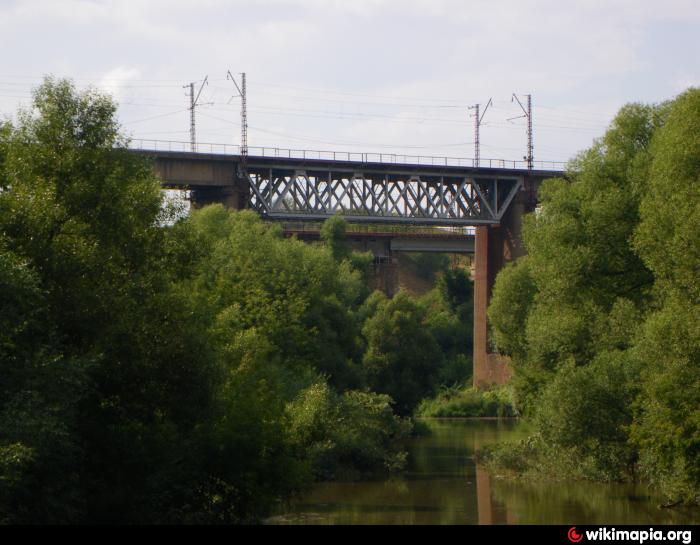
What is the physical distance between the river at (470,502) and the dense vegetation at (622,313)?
0.97m

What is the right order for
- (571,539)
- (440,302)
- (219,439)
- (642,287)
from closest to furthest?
(571,539), (219,439), (642,287), (440,302)

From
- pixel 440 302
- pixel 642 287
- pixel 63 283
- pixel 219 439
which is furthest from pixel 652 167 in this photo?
pixel 440 302

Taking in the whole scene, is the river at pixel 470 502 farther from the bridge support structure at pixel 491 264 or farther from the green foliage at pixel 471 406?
the bridge support structure at pixel 491 264

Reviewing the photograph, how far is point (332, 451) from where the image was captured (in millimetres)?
42781

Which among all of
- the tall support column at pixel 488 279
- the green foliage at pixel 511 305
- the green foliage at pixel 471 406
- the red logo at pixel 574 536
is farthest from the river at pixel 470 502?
the tall support column at pixel 488 279

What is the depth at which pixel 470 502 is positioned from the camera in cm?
3691

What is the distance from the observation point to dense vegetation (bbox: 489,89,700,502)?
31438 millimetres

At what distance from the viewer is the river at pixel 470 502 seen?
1284 inches

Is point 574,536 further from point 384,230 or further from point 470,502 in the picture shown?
point 384,230

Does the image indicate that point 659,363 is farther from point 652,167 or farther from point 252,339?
point 252,339

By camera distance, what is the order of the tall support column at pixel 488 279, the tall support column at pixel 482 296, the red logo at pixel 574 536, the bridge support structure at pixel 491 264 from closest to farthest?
→ the red logo at pixel 574 536 → the bridge support structure at pixel 491 264 → the tall support column at pixel 488 279 → the tall support column at pixel 482 296

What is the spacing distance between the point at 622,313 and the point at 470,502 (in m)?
7.80

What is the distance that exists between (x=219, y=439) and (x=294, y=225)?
2839 inches

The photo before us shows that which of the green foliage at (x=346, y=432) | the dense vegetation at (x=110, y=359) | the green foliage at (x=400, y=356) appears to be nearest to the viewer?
the dense vegetation at (x=110, y=359)
